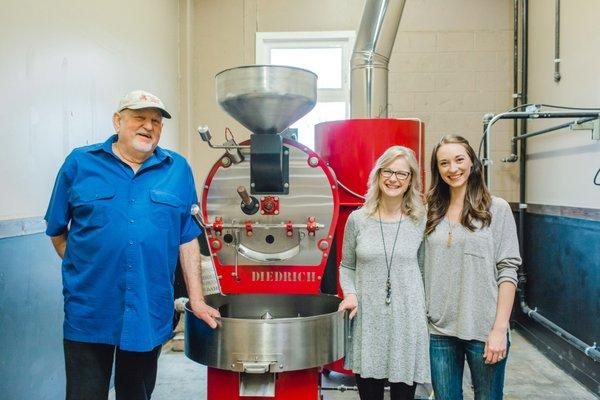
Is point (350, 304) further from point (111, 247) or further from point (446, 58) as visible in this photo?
point (446, 58)

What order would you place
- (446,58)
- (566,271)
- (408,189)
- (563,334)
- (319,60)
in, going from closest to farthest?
(408,189), (563,334), (566,271), (446,58), (319,60)

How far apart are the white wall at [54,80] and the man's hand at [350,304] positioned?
1235 millimetres

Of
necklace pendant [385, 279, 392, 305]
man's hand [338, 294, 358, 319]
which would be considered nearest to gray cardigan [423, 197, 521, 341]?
necklace pendant [385, 279, 392, 305]

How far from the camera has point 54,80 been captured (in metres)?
2.10

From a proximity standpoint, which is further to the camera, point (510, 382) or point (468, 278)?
point (510, 382)

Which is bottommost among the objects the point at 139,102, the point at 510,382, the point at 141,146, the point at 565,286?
the point at 510,382

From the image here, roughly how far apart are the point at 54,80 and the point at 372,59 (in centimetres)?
158

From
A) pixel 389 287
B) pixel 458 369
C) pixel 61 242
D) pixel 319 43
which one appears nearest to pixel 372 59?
pixel 319 43

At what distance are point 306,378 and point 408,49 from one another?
3.00 metres

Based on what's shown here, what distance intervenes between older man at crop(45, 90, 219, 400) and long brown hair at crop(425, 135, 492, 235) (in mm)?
758

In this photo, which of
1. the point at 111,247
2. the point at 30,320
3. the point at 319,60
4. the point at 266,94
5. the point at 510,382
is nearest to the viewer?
the point at 111,247

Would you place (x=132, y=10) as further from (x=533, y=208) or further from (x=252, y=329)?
(x=533, y=208)

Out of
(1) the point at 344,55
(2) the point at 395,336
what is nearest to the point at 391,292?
(2) the point at 395,336

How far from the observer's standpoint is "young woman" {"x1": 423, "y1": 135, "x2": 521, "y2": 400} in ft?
4.89
